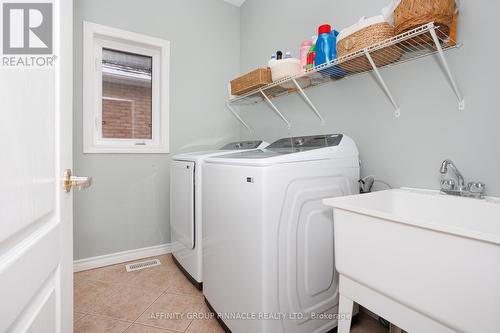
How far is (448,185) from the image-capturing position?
125 cm

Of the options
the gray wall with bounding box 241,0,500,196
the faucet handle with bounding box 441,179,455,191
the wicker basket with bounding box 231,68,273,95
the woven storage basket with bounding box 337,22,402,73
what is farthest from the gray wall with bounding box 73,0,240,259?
the faucet handle with bounding box 441,179,455,191

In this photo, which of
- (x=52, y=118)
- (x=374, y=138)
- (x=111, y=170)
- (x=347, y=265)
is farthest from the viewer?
(x=111, y=170)

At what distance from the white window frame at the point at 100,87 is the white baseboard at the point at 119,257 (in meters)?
1.03

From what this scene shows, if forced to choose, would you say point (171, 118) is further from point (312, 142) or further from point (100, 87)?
point (312, 142)

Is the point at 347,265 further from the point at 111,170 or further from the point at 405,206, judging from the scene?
the point at 111,170

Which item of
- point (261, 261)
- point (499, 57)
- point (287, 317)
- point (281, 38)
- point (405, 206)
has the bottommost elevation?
point (287, 317)

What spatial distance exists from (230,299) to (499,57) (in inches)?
72.1

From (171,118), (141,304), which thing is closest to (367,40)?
(171,118)

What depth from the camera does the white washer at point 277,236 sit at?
4.01 feet

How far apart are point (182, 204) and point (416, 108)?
1.87 metres

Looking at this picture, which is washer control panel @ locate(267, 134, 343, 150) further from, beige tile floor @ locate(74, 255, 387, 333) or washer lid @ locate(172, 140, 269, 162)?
beige tile floor @ locate(74, 255, 387, 333)

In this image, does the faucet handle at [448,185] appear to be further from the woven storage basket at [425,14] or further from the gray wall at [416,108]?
the woven storage basket at [425,14]

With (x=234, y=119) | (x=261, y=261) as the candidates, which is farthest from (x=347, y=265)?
(x=234, y=119)

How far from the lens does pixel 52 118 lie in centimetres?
63
